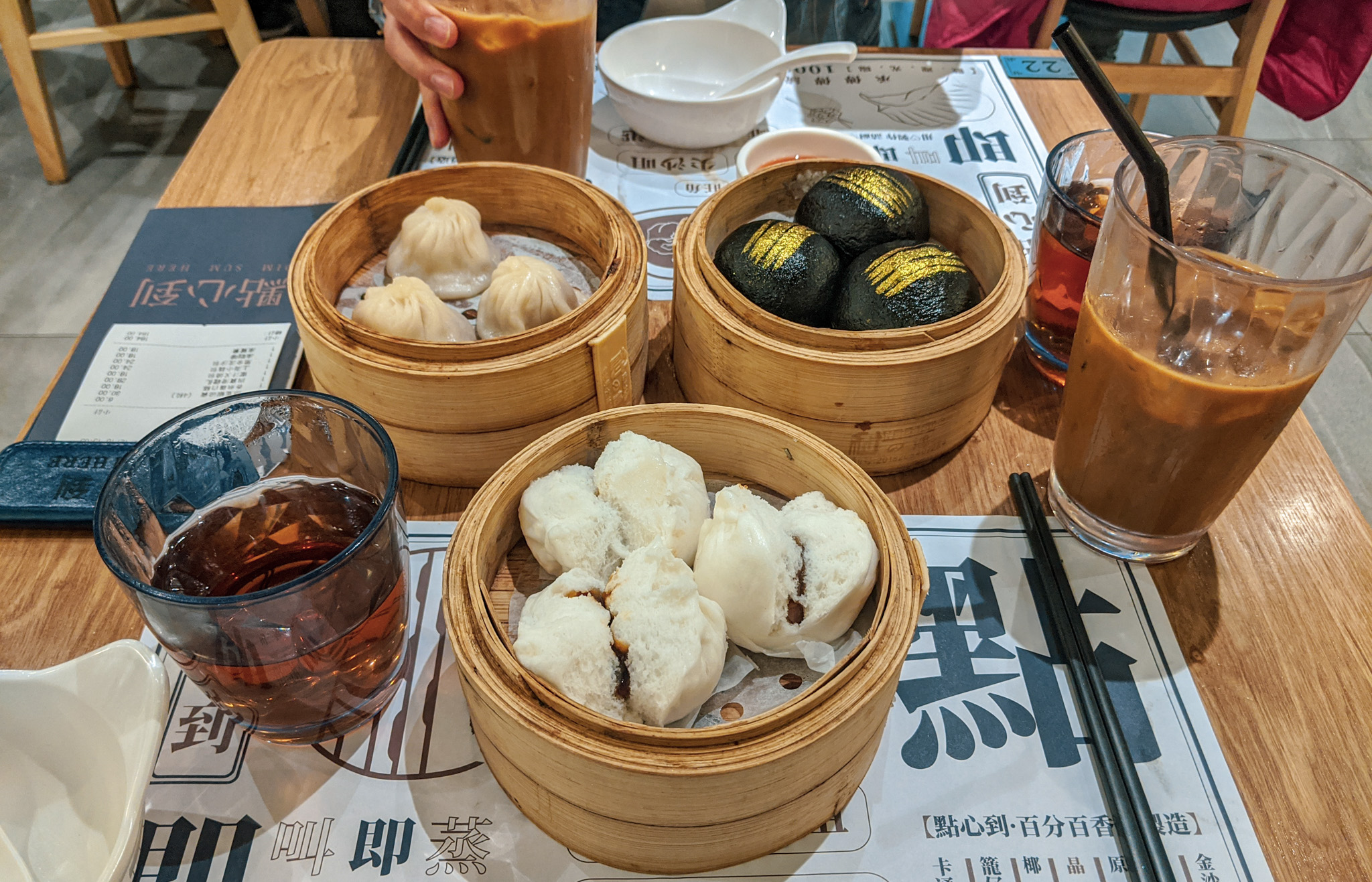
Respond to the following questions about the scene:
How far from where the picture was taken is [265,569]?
779mm

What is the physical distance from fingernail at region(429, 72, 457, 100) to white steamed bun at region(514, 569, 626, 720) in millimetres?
821

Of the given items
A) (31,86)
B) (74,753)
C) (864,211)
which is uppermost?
(864,211)

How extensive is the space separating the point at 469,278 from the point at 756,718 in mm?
740

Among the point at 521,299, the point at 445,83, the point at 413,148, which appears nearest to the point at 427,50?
the point at 445,83

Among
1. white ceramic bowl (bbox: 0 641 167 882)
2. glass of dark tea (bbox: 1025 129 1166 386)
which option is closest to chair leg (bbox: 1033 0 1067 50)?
glass of dark tea (bbox: 1025 129 1166 386)

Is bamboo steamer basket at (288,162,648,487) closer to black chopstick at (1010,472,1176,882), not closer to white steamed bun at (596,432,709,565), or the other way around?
white steamed bun at (596,432,709,565)

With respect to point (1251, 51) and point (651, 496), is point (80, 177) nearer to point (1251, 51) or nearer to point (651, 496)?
point (651, 496)

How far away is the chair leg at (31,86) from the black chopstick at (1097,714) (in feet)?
10.1

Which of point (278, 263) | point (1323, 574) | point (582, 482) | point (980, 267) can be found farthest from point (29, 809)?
point (1323, 574)

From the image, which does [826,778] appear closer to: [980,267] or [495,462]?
[495,462]

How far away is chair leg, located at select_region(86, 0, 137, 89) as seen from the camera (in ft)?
9.96

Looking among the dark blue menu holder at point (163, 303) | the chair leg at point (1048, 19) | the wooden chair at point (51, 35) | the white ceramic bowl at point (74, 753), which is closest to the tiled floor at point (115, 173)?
the wooden chair at point (51, 35)

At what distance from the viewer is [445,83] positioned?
122 centimetres

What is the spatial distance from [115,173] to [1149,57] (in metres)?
3.49
